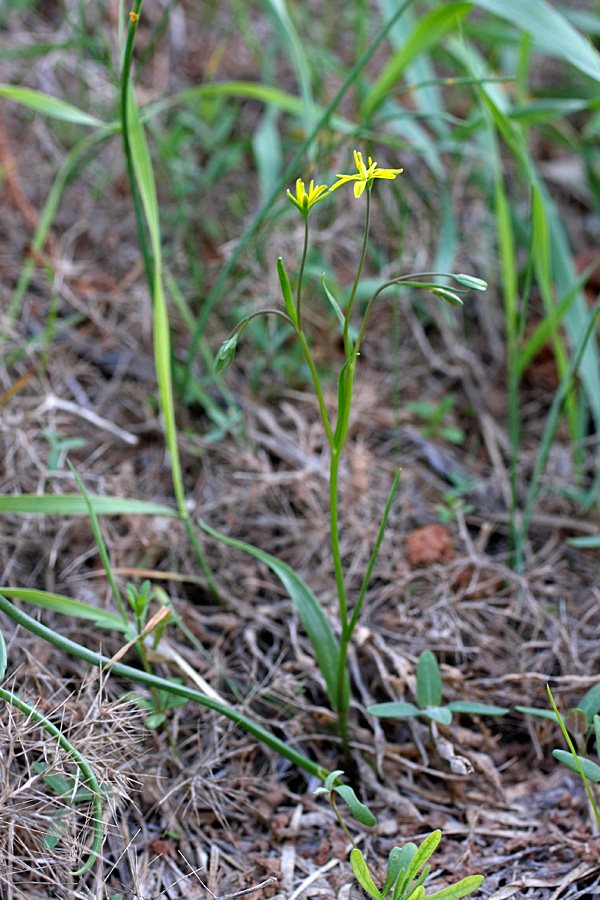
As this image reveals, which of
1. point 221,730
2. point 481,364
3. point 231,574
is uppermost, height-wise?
point 481,364

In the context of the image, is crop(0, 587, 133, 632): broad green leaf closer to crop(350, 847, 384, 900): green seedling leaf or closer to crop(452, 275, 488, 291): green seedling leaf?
crop(350, 847, 384, 900): green seedling leaf

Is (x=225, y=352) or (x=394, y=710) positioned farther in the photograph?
(x=394, y=710)

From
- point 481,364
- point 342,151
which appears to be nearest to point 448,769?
point 481,364

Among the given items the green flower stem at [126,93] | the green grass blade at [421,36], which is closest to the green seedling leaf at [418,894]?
the green flower stem at [126,93]

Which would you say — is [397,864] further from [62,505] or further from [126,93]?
[126,93]

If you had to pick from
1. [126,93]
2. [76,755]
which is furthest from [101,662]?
[126,93]

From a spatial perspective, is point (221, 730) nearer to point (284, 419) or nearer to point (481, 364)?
point (284, 419)

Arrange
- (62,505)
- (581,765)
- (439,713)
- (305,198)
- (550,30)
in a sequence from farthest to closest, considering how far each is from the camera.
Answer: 1. (550,30)
2. (62,505)
3. (439,713)
4. (581,765)
5. (305,198)

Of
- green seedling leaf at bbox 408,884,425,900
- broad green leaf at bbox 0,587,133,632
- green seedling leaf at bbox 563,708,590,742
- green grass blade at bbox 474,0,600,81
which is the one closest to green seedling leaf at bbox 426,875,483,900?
green seedling leaf at bbox 408,884,425,900
